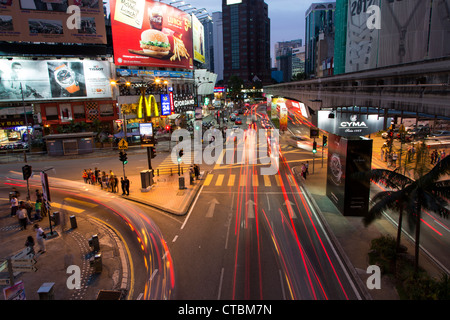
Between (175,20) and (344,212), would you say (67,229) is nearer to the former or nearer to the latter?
(344,212)

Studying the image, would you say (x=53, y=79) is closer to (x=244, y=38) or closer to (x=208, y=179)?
(x=208, y=179)

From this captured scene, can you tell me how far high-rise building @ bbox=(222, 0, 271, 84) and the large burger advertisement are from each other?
124 m

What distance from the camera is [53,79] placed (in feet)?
151

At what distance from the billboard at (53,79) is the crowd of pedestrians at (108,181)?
85.7 feet

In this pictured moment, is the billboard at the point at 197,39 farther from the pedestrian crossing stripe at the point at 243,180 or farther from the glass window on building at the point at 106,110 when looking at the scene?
the pedestrian crossing stripe at the point at 243,180

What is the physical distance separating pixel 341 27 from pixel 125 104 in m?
44.2

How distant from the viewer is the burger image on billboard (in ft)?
185

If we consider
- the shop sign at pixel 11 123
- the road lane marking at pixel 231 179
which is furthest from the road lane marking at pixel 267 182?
the shop sign at pixel 11 123

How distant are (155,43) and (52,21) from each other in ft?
58.6

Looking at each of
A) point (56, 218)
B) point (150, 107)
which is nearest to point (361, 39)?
point (150, 107)

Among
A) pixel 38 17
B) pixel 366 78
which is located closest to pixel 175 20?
pixel 38 17

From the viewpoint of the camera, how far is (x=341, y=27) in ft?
198

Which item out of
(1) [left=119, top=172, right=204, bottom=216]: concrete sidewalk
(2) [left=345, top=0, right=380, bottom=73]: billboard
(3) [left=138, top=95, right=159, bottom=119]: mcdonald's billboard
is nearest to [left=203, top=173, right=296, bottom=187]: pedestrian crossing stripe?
(1) [left=119, top=172, right=204, bottom=216]: concrete sidewalk

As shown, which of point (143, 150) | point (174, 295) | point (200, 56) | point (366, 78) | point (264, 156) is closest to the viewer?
point (174, 295)
